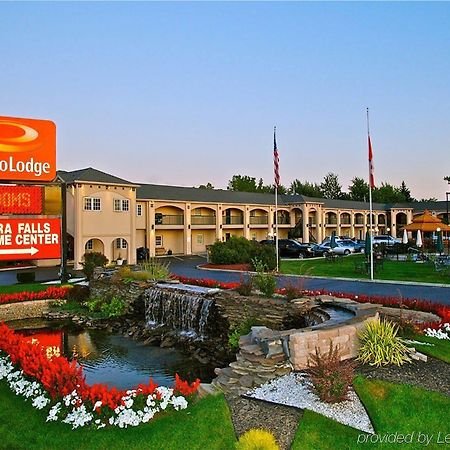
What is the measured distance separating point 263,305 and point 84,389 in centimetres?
747

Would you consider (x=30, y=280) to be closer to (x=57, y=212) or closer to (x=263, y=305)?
(x=57, y=212)

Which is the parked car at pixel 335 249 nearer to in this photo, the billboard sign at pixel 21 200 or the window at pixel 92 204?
the window at pixel 92 204

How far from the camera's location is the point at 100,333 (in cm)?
1616

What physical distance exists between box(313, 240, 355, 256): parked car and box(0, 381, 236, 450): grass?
101ft

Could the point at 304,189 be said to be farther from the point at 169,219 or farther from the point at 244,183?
the point at 169,219

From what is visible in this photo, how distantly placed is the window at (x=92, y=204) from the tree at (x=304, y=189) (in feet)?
231

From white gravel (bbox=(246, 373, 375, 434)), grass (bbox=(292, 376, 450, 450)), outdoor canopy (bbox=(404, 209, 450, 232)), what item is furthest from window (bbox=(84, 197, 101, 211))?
grass (bbox=(292, 376, 450, 450))

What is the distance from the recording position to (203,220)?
1767 inches

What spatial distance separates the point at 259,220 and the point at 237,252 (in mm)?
20537

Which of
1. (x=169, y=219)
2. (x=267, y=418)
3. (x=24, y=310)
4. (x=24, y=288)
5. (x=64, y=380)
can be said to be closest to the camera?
(x=267, y=418)

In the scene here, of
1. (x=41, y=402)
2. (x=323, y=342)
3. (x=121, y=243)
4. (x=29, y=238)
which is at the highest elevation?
(x=29, y=238)

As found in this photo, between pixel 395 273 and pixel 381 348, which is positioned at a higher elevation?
pixel 395 273

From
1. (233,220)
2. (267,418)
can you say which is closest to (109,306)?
(267,418)

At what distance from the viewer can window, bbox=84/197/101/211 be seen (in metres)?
32.6
